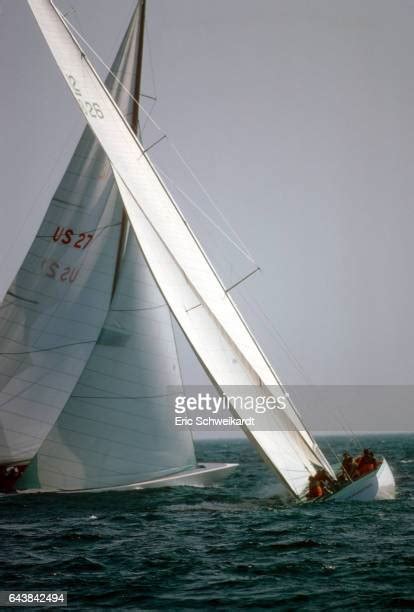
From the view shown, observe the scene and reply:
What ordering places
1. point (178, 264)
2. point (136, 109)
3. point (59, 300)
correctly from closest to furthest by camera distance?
point (178, 264) → point (59, 300) → point (136, 109)

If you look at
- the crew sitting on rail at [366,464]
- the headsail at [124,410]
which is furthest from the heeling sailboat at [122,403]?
the crew sitting on rail at [366,464]

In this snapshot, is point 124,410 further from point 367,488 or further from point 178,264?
point 367,488

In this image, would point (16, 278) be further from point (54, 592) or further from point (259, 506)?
point (54, 592)

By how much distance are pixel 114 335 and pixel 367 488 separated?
827 cm

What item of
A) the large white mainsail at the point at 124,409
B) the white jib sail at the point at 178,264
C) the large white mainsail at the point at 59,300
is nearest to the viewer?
the white jib sail at the point at 178,264

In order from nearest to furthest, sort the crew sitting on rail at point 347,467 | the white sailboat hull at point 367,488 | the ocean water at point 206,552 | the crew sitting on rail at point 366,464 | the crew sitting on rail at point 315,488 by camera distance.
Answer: the ocean water at point 206,552
the white sailboat hull at point 367,488
the crew sitting on rail at point 315,488
the crew sitting on rail at point 347,467
the crew sitting on rail at point 366,464

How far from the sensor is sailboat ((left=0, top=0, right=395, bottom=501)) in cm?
1812

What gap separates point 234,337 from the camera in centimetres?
1814

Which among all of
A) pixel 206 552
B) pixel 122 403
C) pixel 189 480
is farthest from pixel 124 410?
pixel 206 552

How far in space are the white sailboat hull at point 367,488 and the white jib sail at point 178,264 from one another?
127 centimetres

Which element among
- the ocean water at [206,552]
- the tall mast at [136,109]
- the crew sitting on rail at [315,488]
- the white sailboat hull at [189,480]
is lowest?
the ocean water at [206,552]

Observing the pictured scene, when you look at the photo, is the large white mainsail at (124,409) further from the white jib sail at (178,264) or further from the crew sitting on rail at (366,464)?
the crew sitting on rail at (366,464)

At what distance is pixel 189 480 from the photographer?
22.2 metres

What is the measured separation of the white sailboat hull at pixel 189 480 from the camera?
2102 centimetres
